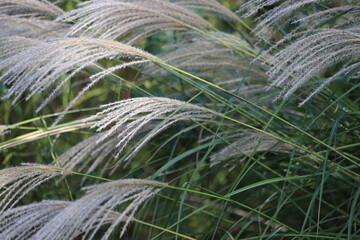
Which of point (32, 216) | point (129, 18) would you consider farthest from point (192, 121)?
point (32, 216)

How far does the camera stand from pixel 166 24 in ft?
6.27

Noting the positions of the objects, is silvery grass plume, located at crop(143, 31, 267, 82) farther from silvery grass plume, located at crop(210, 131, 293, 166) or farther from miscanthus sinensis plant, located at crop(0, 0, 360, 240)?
silvery grass plume, located at crop(210, 131, 293, 166)

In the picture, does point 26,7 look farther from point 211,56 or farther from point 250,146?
point 250,146

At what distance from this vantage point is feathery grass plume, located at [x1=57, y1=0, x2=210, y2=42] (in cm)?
153

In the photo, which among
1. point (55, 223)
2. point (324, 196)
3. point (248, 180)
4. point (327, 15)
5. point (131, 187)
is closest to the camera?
point (55, 223)

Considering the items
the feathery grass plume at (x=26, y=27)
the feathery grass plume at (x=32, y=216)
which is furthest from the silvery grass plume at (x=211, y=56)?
the feathery grass plume at (x=32, y=216)

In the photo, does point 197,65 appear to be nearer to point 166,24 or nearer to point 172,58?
point 172,58

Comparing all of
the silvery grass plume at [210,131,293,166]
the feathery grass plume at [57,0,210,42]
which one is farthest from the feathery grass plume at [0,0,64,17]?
the silvery grass plume at [210,131,293,166]

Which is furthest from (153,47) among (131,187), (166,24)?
(131,187)

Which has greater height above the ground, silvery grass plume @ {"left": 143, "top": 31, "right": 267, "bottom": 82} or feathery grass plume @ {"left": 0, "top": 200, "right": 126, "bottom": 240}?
silvery grass plume @ {"left": 143, "top": 31, "right": 267, "bottom": 82}

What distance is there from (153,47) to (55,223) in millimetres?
1778

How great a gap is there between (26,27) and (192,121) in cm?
78

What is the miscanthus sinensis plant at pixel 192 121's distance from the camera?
1296 millimetres

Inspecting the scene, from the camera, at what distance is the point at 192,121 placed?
6.79ft
